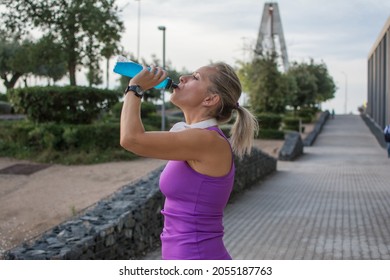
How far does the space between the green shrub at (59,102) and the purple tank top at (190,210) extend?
1447cm

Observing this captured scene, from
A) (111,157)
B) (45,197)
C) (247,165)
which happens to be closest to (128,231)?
(45,197)

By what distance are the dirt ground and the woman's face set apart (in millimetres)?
6612

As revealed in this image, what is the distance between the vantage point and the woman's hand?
211cm

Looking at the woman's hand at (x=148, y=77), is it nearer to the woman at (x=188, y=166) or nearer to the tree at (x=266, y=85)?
the woman at (x=188, y=166)

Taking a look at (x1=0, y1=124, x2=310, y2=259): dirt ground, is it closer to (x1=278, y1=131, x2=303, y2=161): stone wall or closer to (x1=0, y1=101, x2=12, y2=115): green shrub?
(x1=278, y1=131, x2=303, y2=161): stone wall

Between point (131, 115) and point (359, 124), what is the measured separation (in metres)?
47.2

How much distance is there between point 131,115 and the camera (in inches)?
81.4

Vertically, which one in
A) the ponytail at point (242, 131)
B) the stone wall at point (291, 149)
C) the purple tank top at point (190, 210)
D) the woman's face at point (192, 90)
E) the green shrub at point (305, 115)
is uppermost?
the green shrub at point (305, 115)

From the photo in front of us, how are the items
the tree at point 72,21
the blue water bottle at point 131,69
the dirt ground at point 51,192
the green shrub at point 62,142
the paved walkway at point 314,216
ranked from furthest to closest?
the tree at point 72,21 < the green shrub at point 62,142 < the dirt ground at point 51,192 < the paved walkway at point 314,216 < the blue water bottle at point 131,69

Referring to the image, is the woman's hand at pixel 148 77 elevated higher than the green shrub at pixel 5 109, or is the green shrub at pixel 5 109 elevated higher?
the green shrub at pixel 5 109

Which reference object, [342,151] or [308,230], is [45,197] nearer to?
[308,230]

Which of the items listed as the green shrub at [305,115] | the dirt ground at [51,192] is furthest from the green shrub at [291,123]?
the dirt ground at [51,192]

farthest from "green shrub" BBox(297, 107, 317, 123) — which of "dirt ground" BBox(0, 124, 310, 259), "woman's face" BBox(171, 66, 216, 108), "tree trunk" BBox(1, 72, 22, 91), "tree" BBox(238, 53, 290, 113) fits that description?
"woman's face" BBox(171, 66, 216, 108)

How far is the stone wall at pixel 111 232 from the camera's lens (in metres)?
4.84
